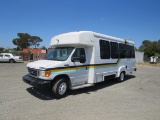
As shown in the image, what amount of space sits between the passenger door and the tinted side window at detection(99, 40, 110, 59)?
1326 mm

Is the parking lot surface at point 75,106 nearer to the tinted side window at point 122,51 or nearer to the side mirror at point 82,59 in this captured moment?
the side mirror at point 82,59

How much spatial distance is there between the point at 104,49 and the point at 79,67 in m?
2.23

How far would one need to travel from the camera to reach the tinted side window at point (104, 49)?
27.3 feet

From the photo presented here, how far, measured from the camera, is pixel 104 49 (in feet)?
28.0

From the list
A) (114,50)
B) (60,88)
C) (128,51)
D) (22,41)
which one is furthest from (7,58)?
(22,41)

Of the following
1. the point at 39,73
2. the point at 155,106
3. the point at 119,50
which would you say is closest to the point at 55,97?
the point at 39,73

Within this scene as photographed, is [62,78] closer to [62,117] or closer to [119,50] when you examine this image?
[62,117]

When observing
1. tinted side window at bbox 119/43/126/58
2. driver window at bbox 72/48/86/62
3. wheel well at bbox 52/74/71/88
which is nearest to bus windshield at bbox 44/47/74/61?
driver window at bbox 72/48/86/62

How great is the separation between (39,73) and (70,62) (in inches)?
55.6

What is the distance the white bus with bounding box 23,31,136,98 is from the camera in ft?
20.1

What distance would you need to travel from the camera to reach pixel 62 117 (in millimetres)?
4547

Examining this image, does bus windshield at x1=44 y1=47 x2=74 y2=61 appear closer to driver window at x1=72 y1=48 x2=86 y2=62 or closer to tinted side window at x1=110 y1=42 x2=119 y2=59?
driver window at x1=72 y1=48 x2=86 y2=62

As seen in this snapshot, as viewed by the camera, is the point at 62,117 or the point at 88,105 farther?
the point at 88,105

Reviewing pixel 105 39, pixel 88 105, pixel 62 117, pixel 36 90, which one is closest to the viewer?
pixel 62 117
